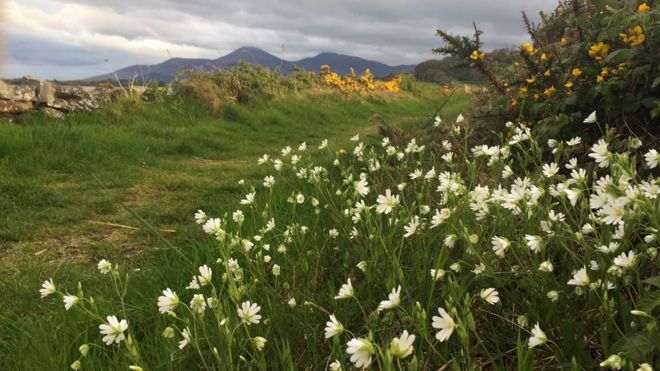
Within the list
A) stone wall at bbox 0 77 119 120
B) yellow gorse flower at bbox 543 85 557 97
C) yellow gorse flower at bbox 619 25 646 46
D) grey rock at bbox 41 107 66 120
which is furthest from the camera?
grey rock at bbox 41 107 66 120

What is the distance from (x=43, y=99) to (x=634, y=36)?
23.4ft

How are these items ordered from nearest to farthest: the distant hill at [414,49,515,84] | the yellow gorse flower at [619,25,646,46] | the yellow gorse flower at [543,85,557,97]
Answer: the yellow gorse flower at [619,25,646,46] < the yellow gorse flower at [543,85,557,97] < the distant hill at [414,49,515,84]

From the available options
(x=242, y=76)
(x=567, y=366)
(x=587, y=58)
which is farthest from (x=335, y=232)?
(x=242, y=76)

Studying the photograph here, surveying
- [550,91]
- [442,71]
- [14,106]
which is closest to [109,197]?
[14,106]

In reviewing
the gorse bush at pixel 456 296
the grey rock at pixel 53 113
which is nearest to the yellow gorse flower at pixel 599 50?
the gorse bush at pixel 456 296

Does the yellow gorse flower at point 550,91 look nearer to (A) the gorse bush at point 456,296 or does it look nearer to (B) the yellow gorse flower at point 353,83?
(A) the gorse bush at point 456,296

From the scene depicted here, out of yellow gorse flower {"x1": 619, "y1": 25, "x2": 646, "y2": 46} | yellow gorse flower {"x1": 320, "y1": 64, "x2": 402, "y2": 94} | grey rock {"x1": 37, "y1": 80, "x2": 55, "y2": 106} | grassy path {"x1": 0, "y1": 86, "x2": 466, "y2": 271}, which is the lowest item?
grassy path {"x1": 0, "y1": 86, "x2": 466, "y2": 271}

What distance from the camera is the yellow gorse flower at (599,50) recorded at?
3194 millimetres

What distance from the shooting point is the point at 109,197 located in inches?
187

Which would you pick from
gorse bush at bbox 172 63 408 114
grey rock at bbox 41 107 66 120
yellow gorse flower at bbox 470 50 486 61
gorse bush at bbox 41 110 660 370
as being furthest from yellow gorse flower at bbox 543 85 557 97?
gorse bush at bbox 172 63 408 114

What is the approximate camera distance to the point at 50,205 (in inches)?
177

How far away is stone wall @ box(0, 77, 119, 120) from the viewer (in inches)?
270

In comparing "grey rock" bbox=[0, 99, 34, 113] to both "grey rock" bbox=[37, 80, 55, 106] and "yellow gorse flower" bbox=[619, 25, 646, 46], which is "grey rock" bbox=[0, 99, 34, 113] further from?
"yellow gorse flower" bbox=[619, 25, 646, 46]

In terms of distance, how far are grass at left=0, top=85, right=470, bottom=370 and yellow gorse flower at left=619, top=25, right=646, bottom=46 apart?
2.31 meters
